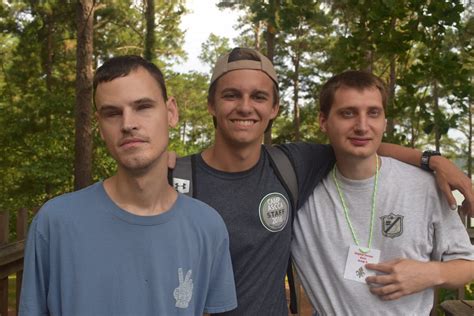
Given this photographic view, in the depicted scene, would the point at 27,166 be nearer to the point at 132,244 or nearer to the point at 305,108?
the point at 132,244

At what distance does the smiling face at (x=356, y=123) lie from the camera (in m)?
2.44

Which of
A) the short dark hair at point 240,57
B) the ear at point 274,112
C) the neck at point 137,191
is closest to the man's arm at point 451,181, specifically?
the ear at point 274,112

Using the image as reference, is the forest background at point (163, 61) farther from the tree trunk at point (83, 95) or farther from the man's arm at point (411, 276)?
the man's arm at point (411, 276)

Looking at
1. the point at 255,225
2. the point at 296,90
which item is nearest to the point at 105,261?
the point at 255,225

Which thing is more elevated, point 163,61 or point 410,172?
point 163,61

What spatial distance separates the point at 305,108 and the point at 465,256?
100 feet

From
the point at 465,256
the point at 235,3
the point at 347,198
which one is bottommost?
the point at 465,256

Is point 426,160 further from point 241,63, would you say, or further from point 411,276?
point 241,63

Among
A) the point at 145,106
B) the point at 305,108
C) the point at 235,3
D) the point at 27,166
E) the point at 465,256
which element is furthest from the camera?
the point at 305,108

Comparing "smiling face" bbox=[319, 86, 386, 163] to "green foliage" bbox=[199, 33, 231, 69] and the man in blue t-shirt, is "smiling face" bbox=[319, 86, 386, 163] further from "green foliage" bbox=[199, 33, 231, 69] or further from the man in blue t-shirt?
"green foliage" bbox=[199, 33, 231, 69]

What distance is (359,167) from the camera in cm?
251

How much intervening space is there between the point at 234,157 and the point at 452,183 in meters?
1.11

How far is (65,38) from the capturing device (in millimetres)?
20078

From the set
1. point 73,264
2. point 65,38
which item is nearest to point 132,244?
point 73,264
